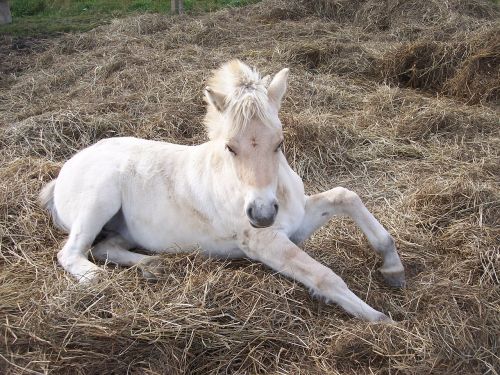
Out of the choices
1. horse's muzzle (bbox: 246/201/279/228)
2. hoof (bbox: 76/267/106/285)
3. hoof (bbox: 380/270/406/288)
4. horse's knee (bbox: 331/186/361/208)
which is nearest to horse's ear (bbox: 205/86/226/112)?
horse's muzzle (bbox: 246/201/279/228)

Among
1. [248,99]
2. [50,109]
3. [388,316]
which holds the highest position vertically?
[248,99]

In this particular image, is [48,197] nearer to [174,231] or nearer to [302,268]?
[174,231]

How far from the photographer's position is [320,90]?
21.6 feet

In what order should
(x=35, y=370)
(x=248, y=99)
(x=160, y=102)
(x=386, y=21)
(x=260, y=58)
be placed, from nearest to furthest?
(x=35, y=370)
(x=248, y=99)
(x=160, y=102)
(x=260, y=58)
(x=386, y=21)

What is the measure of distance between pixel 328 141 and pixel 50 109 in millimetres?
3406

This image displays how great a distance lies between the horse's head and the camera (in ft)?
9.38

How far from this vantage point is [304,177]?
4.95 m

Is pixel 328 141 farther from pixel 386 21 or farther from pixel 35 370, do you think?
pixel 386 21

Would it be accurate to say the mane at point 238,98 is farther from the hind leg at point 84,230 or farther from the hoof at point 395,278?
the hoof at point 395,278

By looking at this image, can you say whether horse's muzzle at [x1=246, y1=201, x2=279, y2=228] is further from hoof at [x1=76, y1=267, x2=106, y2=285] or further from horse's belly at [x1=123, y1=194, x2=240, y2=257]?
hoof at [x1=76, y1=267, x2=106, y2=285]

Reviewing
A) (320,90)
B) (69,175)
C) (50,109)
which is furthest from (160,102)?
(69,175)

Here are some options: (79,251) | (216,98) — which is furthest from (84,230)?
(216,98)

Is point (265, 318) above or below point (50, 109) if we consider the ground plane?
above

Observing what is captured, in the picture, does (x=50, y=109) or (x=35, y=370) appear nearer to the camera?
(x=35, y=370)
